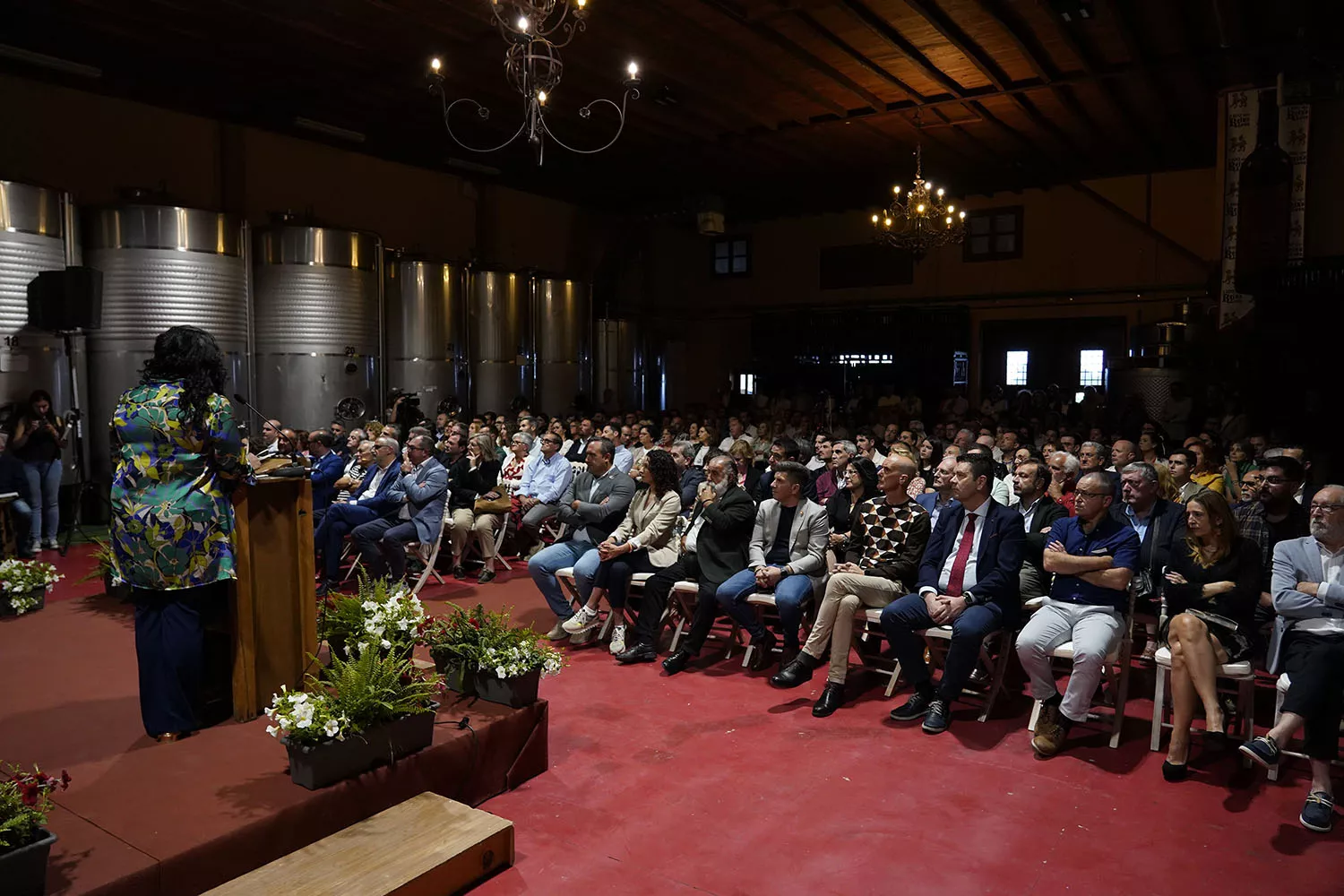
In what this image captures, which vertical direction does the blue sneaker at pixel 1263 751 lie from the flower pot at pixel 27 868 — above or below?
below

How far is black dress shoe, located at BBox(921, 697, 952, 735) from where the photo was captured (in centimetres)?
443

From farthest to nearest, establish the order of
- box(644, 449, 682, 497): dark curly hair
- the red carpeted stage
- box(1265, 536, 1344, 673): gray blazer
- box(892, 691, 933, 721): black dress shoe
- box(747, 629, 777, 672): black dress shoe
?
box(644, 449, 682, 497): dark curly hair < box(747, 629, 777, 672): black dress shoe < box(892, 691, 933, 721): black dress shoe < box(1265, 536, 1344, 673): gray blazer < the red carpeted stage

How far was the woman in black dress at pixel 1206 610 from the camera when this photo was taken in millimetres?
3926

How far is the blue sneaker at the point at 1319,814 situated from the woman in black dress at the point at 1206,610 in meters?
0.48

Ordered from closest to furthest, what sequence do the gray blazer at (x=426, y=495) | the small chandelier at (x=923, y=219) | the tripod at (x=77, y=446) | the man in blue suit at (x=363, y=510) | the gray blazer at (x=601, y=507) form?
the gray blazer at (x=601, y=507) < the gray blazer at (x=426, y=495) < the man in blue suit at (x=363, y=510) < the tripod at (x=77, y=446) < the small chandelier at (x=923, y=219)

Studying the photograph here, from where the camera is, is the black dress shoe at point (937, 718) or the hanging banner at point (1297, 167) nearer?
the black dress shoe at point (937, 718)

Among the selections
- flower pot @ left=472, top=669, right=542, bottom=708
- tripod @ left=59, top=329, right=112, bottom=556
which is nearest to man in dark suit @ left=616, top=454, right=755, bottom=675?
flower pot @ left=472, top=669, right=542, bottom=708

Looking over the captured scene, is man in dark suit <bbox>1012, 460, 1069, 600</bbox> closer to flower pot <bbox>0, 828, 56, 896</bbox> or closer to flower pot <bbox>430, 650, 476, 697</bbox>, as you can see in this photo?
flower pot <bbox>430, 650, 476, 697</bbox>

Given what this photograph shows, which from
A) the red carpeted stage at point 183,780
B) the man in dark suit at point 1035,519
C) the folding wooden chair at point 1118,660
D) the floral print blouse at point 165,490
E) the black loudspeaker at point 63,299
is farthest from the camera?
the black loudspeaker at point 63,299

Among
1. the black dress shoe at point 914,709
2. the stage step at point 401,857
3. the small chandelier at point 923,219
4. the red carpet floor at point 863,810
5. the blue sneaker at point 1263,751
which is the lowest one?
the red carpet floor at point 863,810

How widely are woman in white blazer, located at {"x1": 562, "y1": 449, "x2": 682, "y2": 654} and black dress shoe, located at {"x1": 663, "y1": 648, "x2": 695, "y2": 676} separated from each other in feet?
1.31

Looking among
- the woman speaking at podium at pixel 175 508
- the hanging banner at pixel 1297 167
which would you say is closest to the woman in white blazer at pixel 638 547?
the woman speaking at podium at pixel 175 508

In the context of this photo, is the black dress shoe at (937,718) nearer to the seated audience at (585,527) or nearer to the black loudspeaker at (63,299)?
the seated audience at (585,527)

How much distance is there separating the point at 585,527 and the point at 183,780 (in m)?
3.46
